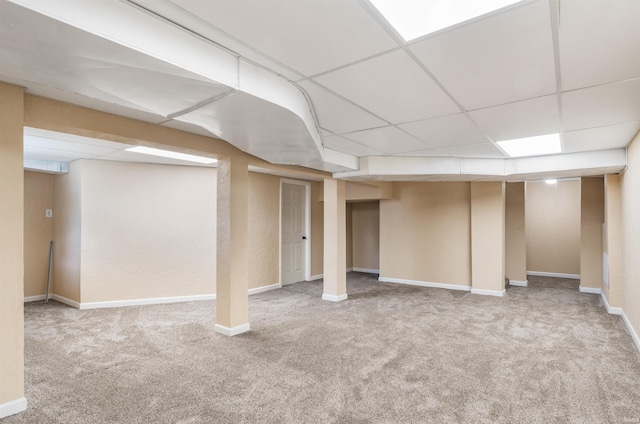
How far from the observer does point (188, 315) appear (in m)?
4.67

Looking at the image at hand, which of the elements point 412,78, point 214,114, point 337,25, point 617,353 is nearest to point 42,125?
point 214,114

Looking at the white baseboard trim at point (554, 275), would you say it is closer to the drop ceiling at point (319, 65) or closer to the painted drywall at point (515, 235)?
the painted drywall at point (515, 235)

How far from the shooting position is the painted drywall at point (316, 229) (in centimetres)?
744

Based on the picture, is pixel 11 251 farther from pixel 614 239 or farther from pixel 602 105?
pixel 614 239

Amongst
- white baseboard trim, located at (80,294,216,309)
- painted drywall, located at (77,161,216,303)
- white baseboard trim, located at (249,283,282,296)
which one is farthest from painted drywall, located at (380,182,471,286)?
white baseboard trim, located at (80,294,216,309)

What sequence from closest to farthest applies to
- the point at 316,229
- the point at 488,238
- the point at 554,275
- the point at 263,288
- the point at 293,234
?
the point at 488,238, the point at 263,288, the point at 293,234, the point at 316,229, the point at 554,275

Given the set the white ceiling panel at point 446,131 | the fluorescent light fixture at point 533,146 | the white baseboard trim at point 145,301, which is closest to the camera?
the white ceiling panel at point 446,131

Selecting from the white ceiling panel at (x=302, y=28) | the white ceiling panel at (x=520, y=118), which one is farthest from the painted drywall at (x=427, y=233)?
the white ceiling panel at (x=302, y=28)

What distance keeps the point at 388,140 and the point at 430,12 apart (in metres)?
2.32

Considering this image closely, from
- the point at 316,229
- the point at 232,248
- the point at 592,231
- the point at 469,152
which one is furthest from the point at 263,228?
the point at 592,231

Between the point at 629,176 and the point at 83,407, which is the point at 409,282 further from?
the point at 83,407

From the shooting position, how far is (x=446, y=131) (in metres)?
3.35

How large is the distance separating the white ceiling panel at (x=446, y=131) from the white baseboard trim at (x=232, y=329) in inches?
109

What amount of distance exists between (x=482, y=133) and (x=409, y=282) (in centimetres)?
416
